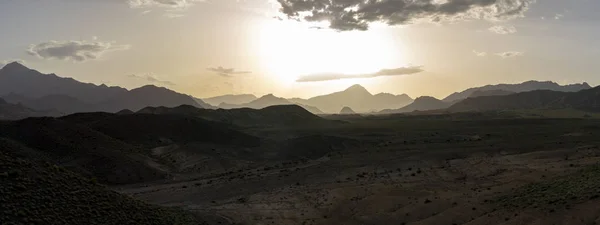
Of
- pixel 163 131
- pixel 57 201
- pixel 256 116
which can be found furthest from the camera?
pixel 256 116

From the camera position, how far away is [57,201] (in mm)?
17734

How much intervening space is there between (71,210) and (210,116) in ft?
281

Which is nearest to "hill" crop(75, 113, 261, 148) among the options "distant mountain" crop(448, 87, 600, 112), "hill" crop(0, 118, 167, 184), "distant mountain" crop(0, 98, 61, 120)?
"hill" crop(0, 118, 167, 184)

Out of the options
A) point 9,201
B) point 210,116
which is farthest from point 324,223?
point 210,116

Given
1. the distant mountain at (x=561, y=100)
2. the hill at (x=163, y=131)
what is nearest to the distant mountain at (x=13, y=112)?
the hill at (x=163, y=131)

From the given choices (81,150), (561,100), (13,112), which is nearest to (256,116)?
(81,150)

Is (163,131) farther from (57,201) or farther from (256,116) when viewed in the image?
(256,116)

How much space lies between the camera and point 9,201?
1609 cm

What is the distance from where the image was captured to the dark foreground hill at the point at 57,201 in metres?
16.2

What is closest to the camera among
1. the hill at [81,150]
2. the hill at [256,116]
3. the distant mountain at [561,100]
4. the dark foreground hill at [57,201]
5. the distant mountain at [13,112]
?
the dark foreground hill at [57,201]

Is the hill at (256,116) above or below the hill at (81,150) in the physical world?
above

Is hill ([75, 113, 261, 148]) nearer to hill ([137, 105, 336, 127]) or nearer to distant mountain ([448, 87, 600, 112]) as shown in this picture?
hill ([137, 105, 336, 127])

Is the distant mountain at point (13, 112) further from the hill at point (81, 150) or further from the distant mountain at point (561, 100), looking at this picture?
the distant mountain at point (561, 100)

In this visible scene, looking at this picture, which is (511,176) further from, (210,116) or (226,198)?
(210,116)
